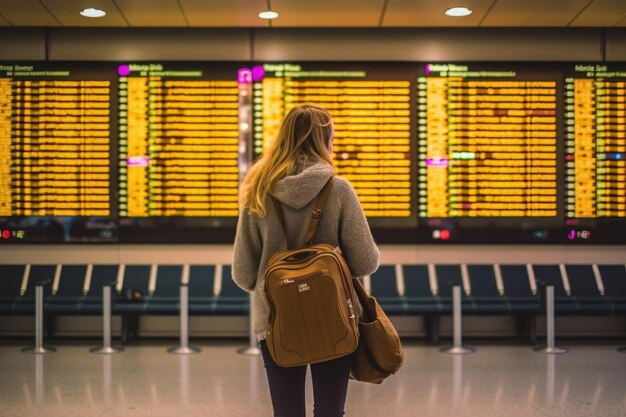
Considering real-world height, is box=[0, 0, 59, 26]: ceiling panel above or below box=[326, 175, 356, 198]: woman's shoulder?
above

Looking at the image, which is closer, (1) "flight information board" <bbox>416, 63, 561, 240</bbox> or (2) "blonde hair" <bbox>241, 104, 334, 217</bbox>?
(2) "blonde hair" <bbox>241, 104, 334, 217</bbox>

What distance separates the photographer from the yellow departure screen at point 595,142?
28.0 ft

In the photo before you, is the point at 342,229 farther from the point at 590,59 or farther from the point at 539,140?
the point at 590,59

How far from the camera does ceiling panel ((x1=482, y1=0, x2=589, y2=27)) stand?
24.7ft

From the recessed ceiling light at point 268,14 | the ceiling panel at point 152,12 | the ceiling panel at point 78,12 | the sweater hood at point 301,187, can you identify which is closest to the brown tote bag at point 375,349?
the sweater hood at point 301,187

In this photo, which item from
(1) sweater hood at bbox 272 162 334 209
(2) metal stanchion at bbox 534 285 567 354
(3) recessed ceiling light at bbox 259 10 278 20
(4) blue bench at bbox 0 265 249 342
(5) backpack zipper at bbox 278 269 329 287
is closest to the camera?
(5) backpack zipper at bbox 278 269 329 287

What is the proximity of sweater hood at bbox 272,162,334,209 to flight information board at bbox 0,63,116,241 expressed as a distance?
6.09 metres

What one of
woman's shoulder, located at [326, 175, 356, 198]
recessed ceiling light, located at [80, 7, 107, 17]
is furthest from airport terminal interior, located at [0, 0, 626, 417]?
woman's shoulder, located at [326, 175, 356, 198]

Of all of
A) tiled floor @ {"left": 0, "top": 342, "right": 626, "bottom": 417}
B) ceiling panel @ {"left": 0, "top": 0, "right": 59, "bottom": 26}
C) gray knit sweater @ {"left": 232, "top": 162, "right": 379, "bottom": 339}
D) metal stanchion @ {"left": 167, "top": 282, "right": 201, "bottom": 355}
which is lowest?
tiled floor @ {"left": 0, "top": 342, "right": 626, "bottom": 417}

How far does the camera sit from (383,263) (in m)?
8.73

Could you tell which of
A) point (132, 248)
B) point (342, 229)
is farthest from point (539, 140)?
point (342, 229)

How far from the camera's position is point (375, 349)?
2816 millimetres

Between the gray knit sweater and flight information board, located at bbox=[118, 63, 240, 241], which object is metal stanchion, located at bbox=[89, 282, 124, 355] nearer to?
flight information board, located at bbox=[118, 63, 240, 241]

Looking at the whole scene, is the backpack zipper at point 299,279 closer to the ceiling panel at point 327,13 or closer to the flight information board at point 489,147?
the ceiling panel at point 327,13
